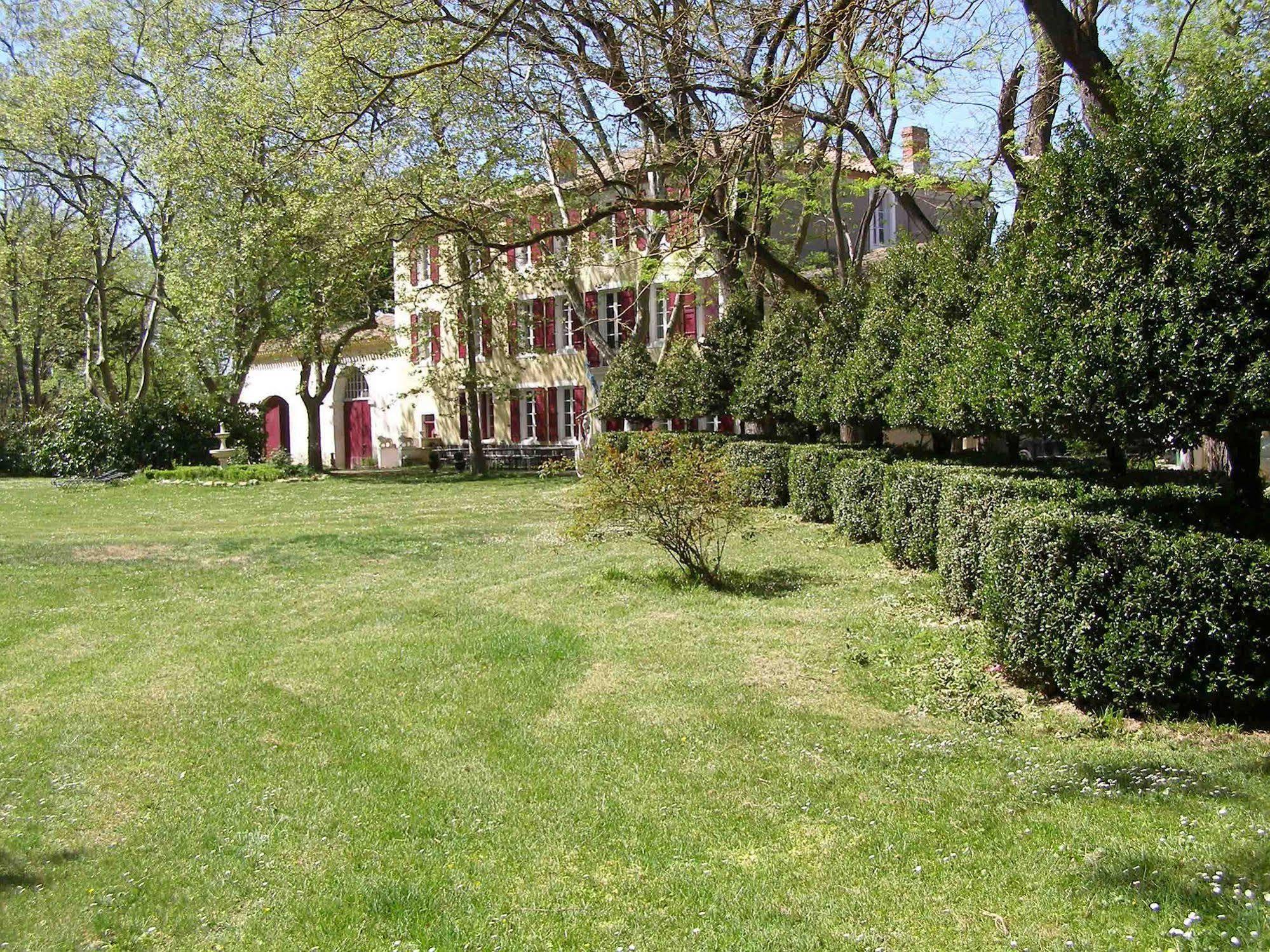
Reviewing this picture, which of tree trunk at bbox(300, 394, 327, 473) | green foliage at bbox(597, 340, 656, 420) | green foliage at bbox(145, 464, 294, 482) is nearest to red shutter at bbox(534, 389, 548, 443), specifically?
tree trunk at bbox(300, 394, 327, 473)

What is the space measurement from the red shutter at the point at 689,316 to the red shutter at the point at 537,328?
6332 mm

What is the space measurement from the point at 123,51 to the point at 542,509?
22796 millimetres

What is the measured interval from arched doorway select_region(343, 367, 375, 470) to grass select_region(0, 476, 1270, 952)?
99.1 feet

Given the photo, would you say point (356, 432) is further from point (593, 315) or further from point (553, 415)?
point (593, 315)

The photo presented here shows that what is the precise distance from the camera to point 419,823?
4.90 meters

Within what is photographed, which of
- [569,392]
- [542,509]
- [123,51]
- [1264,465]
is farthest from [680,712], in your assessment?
[123,51]

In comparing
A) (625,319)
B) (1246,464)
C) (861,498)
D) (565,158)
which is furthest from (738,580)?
(625,319)

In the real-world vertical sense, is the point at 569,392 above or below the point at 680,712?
above

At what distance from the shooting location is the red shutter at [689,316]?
28.0 m

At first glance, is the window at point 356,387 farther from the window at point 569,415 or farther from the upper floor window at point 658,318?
the upper floor window at point 658,318

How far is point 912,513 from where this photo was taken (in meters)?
10.4

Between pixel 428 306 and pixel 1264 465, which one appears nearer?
pixel 1264 465

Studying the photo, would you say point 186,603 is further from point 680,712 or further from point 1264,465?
point 1264,465

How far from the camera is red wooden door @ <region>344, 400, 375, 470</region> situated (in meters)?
39.9
